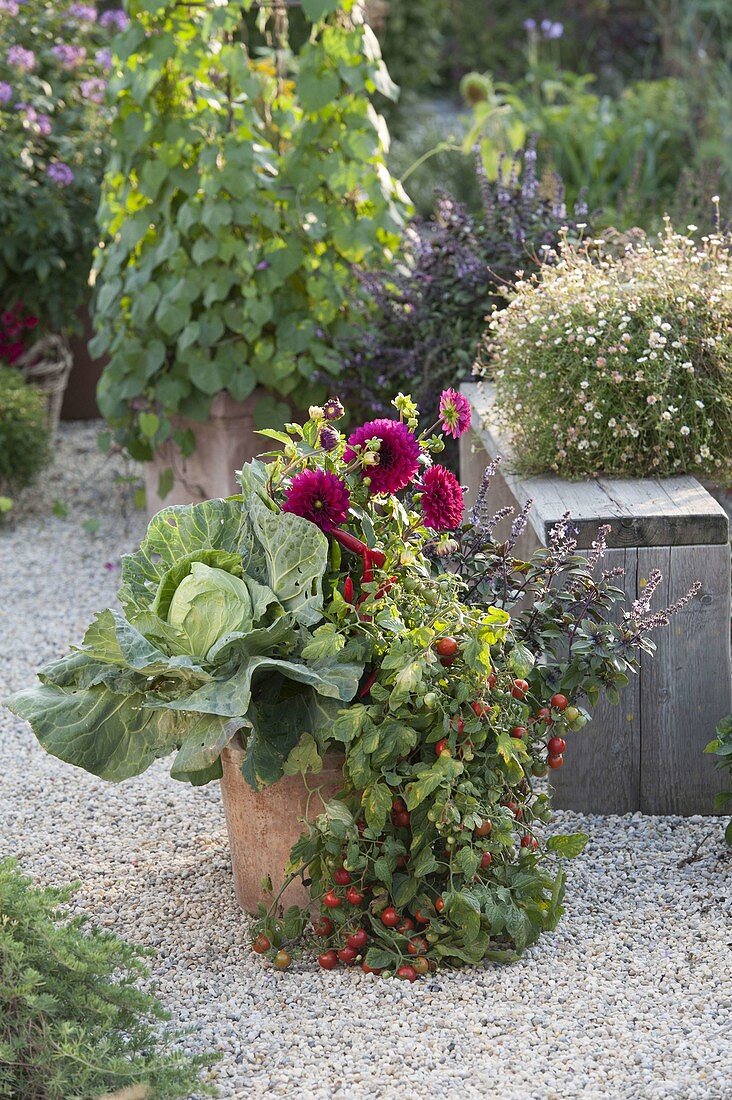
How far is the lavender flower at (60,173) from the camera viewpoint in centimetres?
504

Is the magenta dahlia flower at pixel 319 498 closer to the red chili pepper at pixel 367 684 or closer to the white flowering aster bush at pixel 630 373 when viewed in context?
the red chili pepper at pixel 367 684

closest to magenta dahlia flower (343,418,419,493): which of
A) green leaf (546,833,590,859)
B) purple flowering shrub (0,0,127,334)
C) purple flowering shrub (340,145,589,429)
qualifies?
green leaf (546,833,590,859)

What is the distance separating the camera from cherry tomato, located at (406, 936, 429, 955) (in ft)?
6.70

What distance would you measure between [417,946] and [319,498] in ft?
2.40

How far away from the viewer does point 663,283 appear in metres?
2.79

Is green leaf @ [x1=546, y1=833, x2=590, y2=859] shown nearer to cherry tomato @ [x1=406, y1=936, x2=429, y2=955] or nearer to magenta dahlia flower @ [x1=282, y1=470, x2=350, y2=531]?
cherry tomato @ [x1=406, y1=936, x2=429, y2=955]

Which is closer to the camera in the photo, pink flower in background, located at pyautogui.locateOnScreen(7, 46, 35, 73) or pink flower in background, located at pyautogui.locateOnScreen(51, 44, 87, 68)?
pink flower in background, located at pyautogui.locateOnScreen(7, 46, 35, 73)

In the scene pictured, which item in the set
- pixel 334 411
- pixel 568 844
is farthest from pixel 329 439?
pixel 568 844

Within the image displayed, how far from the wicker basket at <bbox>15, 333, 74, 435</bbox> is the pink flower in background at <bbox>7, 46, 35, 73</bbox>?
1095 millimetres

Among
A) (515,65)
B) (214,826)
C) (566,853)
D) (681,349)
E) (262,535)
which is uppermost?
(515,65)

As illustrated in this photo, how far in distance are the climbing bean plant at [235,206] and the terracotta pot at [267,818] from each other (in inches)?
77.0

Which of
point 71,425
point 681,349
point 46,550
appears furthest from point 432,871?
point 71,425

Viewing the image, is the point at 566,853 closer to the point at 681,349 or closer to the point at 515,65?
the point at 681,349

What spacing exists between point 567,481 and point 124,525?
2498 millimetres
